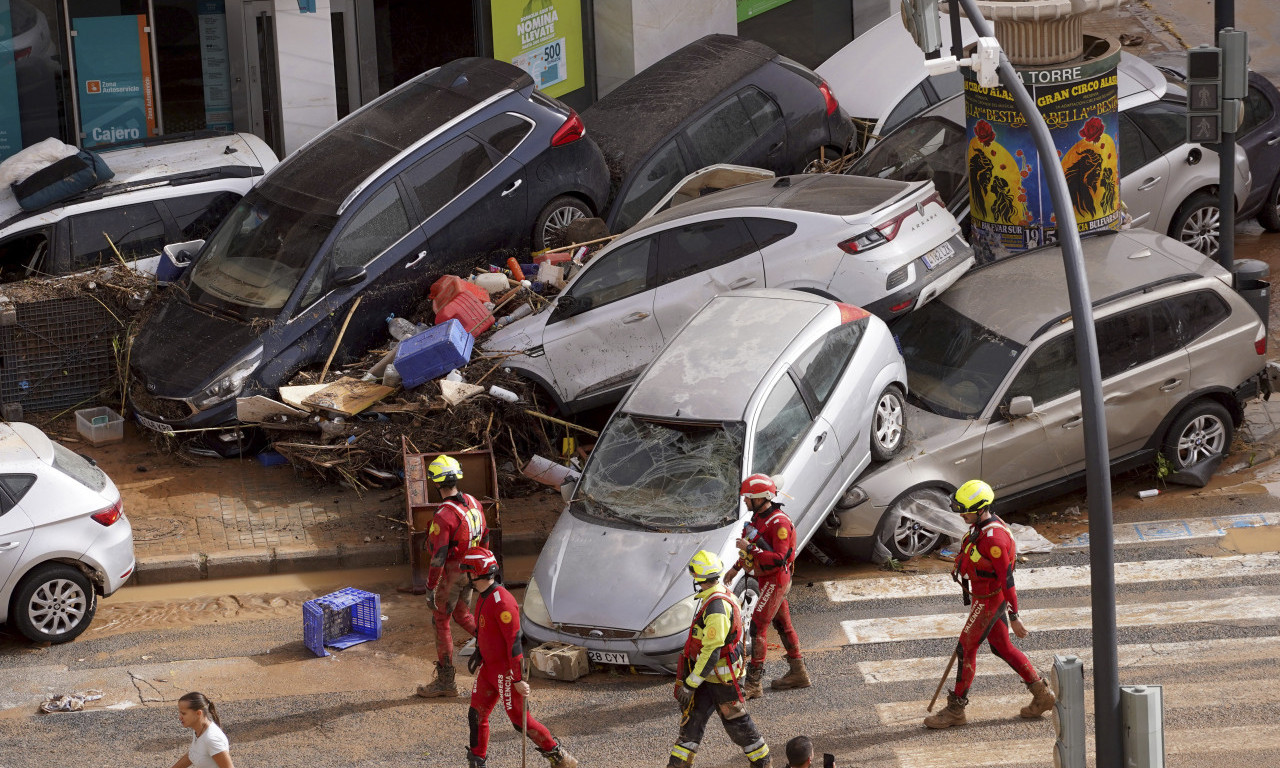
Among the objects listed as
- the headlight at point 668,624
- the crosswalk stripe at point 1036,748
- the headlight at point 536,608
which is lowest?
the crosswalk stripe at point 1036,748

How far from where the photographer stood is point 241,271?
49.5ft

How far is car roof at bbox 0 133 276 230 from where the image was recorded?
16.1 m

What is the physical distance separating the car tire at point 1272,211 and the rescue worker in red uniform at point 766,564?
9.47 m

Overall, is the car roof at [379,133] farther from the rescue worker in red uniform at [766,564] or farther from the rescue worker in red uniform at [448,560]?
the rescue worker in red uniform at [766,564]

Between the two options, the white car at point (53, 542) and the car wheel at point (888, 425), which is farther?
the car wheel at point (888, 425)

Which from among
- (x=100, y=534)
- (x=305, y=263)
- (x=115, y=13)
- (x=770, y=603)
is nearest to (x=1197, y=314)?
(x=770, y=603)

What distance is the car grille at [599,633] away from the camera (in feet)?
35.2

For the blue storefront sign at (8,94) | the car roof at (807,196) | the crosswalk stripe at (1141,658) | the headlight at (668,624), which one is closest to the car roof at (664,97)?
the car roof at (807,196)

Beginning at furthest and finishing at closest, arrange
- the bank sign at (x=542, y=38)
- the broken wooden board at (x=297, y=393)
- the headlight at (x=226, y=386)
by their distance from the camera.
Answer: the bank sign at (x=542, y=38)
the headlight at (x=226, y=386)
the broken wooden board at (x=297, y=393)

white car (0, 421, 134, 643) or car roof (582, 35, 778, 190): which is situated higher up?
car roof (582, 35, 778, 190)

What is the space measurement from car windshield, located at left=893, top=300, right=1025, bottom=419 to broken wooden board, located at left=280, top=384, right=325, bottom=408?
16.4ft

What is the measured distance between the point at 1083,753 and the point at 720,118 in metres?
10.2

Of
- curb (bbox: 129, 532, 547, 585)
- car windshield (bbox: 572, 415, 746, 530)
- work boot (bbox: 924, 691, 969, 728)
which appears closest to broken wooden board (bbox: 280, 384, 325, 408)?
curb (bbox: 129, 532, 547, 585)

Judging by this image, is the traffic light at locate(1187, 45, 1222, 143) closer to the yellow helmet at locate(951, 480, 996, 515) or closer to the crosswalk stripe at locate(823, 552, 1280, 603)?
the crosswalk stripe at locate(823, 552, 1280, 603)
